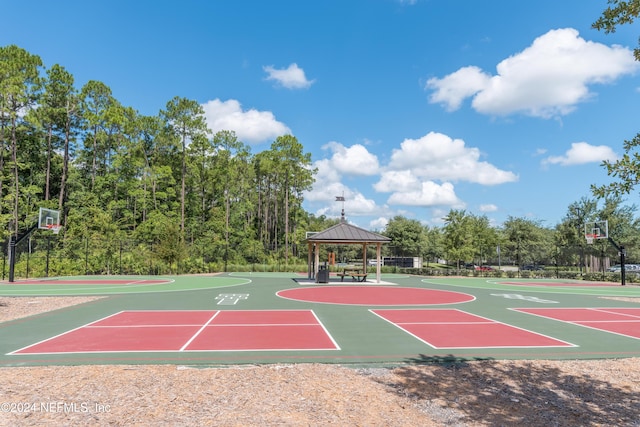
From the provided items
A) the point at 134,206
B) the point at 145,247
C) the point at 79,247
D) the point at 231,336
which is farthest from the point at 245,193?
the point at 231,336

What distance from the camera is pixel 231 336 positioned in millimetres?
10070

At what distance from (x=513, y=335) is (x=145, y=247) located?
36962mm

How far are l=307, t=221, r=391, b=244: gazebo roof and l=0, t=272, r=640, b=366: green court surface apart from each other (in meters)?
9.82

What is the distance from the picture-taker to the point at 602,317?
47.1 ft

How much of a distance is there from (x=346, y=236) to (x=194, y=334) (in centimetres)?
1855

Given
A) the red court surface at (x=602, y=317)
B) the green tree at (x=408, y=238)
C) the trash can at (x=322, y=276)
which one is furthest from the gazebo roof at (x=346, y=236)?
the green tree at (x=408, y=238)

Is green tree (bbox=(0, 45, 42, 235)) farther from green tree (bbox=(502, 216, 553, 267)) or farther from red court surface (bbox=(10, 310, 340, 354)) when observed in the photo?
green tree (bbox=(502, 216, 553, 267))

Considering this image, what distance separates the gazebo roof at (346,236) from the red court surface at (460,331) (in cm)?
1287

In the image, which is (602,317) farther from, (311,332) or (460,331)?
(311,332)

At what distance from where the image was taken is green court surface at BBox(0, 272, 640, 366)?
327 inches

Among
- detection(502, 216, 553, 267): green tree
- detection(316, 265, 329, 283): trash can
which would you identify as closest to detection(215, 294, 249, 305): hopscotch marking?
detection(316, 265, 329, 283): trash can

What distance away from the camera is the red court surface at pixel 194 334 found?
887 cm

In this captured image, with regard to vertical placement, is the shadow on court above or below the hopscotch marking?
above

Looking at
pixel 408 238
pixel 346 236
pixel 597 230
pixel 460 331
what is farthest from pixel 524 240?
pixel 460 331
